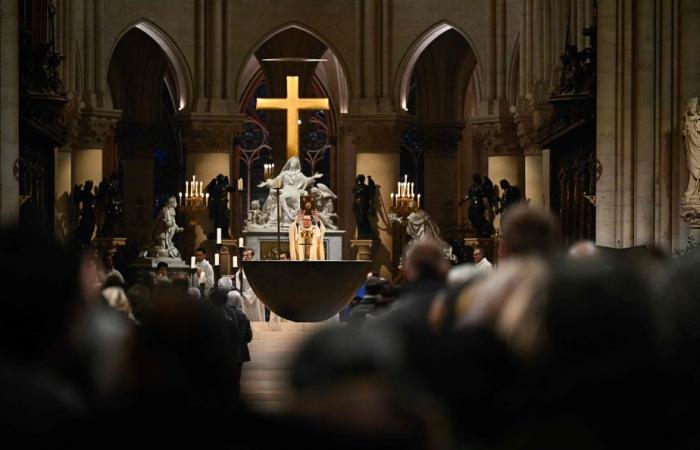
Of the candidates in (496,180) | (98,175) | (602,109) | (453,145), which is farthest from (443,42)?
(602,109)

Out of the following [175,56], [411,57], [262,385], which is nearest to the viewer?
[262,385]

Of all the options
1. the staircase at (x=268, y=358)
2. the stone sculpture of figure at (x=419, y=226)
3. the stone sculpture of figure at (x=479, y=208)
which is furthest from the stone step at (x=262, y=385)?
the stone sculpture of figure at (x=419, y=226)

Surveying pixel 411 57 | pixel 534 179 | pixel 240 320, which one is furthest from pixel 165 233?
pixel 240 320

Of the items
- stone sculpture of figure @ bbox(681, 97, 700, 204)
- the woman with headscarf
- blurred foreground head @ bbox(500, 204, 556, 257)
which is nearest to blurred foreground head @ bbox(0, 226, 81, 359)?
blurred foreground head @ bbox(500, 204, 556, 257)

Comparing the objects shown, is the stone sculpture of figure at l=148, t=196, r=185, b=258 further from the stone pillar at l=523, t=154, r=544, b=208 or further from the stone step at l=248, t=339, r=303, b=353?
the stone step at l=248, t=339, r=303, b=353

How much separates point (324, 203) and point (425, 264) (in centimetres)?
3181

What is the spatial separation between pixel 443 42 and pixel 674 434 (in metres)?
41.4

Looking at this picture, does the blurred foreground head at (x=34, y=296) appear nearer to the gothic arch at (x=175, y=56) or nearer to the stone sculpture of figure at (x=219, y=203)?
the stone sculpture of figure at (x=219, y=203)

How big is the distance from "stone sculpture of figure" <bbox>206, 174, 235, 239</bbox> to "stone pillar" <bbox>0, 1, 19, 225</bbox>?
1590 centimetres

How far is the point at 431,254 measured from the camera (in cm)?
520

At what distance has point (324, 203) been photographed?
1453 inches

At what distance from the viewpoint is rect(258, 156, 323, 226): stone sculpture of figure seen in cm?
3600

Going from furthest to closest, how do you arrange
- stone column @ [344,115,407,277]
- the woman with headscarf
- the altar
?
stone column @ [344,115,407,277] → the altar → the woman with headscarf

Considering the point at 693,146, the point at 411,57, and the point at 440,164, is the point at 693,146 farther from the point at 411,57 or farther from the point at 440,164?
the point at 440,164
